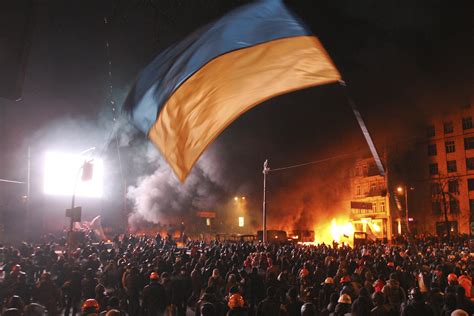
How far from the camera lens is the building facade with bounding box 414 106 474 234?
169 ft

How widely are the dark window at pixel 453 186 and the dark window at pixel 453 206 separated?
138 cm

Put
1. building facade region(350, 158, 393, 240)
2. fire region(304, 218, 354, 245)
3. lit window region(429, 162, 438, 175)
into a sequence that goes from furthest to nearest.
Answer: lit window region(429, 162, 438, 175) < fire region(304, 218, 354, 245) < building facade region(350, 158, 393, 240)

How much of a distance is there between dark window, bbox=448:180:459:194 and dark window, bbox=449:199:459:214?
4.51 ft

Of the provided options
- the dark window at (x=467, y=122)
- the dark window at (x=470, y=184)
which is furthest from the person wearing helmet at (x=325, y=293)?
the dark window at (x=467, y=122)

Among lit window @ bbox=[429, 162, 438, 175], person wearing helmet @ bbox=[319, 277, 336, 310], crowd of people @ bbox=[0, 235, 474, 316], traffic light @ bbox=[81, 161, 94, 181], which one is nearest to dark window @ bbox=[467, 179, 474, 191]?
lit window @ bbox=[429, 162, 438, 175]

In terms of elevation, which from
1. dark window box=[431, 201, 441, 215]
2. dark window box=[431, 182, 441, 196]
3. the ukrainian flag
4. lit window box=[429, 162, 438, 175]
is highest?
lit window box=[429, 162, 438, 175]

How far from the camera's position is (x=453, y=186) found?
53.7m

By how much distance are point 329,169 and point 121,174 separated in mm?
31860

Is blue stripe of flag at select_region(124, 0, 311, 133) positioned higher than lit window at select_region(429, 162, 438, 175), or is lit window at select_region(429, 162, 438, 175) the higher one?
lit window at select_region(429, 162, 438, 175)

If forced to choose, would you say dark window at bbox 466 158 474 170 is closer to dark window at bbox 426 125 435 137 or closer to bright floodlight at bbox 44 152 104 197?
dark window at bbox 426 125 435 137

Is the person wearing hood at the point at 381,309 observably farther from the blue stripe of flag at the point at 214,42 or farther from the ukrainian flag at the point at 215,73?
the blue stripe of flag at the point at 214,42

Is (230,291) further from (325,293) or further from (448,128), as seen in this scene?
(448,128)

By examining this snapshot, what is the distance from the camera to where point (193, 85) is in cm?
692

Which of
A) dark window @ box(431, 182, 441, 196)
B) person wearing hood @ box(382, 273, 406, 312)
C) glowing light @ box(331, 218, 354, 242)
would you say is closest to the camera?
person wearing hood @ box(382, 273, 406, 312)
